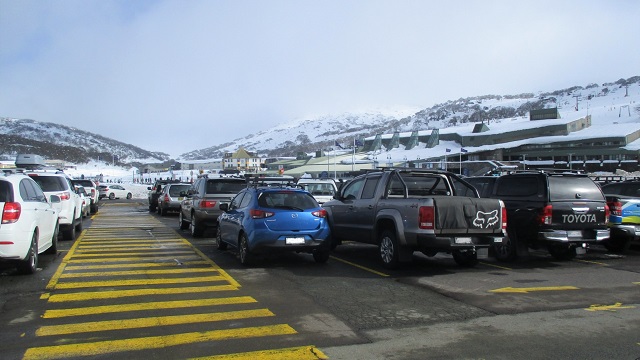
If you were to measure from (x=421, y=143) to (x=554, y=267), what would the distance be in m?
92.6

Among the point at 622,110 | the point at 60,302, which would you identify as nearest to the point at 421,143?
the point at 622,110

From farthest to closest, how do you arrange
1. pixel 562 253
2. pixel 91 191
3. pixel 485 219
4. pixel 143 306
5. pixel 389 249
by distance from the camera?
pixel 91 191 < pixel 562 253 < pixel 389 249 < pixel 485 219 < pixel 143 306

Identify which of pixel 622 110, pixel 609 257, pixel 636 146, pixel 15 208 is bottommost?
pixel 609 257

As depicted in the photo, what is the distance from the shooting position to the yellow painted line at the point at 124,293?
305 inches

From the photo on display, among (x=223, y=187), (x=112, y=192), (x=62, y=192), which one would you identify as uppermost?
(x=223, y=187)

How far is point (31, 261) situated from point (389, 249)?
21.4 feet

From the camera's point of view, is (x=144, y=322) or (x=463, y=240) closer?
(x=144, y=322)

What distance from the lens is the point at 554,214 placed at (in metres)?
10.9

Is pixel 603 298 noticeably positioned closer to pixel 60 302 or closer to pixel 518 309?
pixel 518 309

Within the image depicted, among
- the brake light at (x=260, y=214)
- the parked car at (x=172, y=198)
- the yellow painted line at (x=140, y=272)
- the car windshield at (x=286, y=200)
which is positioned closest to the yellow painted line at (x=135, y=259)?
the yellow painted line at (x=140, y=272)

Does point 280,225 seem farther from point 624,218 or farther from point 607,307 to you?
point 624,218

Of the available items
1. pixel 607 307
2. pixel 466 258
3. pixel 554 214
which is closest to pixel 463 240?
pixel 466 258

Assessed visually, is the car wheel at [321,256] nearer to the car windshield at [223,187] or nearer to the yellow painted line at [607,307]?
the yellow painted line at [607,307]

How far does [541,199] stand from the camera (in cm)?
1109
